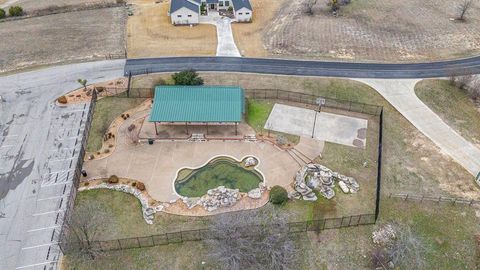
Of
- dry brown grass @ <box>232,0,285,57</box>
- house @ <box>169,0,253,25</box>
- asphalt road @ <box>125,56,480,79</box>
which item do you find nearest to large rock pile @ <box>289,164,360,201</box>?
asphalt road @ <box>125,56,480,79</box>

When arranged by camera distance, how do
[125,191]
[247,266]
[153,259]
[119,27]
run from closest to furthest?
[247,266] < [153,259] < [125,191] < [119,27]

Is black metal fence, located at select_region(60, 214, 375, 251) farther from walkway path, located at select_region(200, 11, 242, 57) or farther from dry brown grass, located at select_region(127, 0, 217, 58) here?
dry brown grass, located at select_region(127, 0, 217, 58)

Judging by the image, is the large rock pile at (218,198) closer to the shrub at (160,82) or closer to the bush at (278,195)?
the bush at (278,195)

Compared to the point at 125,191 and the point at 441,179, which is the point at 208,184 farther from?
the point at 441,179

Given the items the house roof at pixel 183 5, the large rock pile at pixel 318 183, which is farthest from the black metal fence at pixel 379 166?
the house roof at pixel 183 5

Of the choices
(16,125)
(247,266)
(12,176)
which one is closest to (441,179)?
(247,266)
